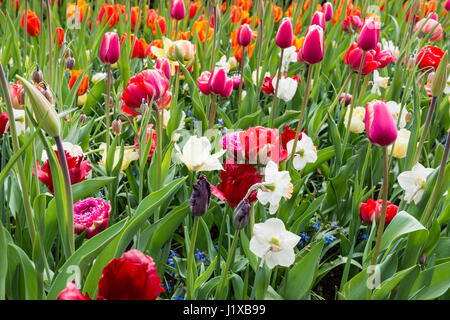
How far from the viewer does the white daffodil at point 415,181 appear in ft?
3.16

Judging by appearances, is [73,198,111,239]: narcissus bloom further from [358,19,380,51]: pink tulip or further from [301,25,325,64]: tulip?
[358,19,380,51]: pink tulip

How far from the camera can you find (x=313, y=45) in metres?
1.05

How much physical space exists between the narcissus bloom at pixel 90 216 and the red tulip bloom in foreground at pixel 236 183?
218 mm

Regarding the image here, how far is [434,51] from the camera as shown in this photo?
1.39m

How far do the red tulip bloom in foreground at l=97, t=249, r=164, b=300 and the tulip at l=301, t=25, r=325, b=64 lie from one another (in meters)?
0.68

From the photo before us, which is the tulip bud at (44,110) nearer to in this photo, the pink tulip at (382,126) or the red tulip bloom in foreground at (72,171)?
the red tulip bloom in foreground at (72,171)

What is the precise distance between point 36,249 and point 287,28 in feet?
2.60

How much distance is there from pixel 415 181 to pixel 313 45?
35 centimetres

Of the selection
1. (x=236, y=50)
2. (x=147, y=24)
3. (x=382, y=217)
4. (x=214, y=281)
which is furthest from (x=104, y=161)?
(x=147, y=24)

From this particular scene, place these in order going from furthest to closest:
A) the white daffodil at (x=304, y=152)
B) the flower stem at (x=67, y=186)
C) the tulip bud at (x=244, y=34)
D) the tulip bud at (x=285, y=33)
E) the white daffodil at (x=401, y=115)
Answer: the tulip bud at (x=244, y=34) → the white daffodil at (x=401, y=115) → the tulip bud at (x=285, y=33) → the white daffodil at (x=304, y=152) → the flower stem at (x=67, y=186)

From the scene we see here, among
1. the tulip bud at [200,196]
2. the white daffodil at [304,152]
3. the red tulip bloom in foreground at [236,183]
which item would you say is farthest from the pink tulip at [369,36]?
the tulip bud at [200,196]

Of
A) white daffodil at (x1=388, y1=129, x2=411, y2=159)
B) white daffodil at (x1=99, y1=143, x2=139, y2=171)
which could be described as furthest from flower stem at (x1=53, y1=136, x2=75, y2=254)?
white daffodil at (x1=388, y1=129, x2=411, y2=159)

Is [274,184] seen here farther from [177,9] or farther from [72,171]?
[177,9]

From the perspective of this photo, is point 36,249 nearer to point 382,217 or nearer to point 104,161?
point 104,161
